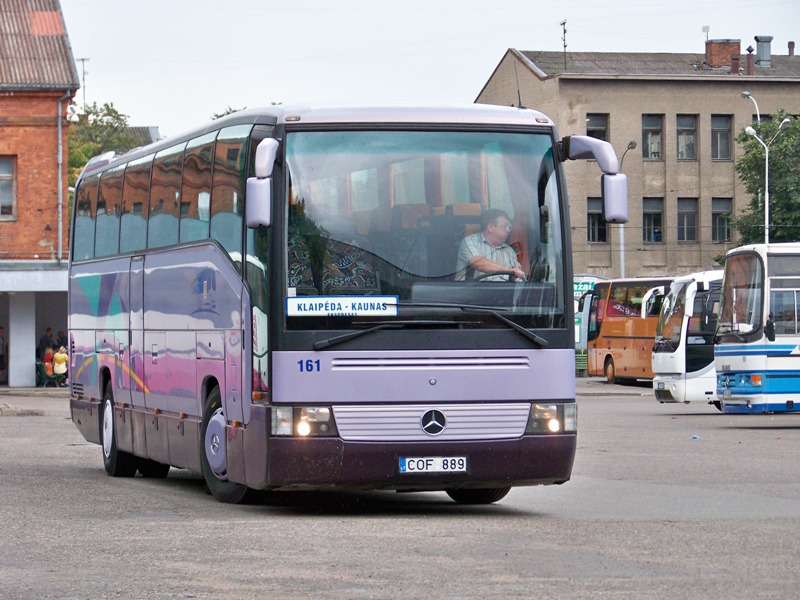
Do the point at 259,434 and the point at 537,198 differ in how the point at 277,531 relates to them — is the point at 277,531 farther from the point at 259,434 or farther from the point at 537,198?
the point at 537,198

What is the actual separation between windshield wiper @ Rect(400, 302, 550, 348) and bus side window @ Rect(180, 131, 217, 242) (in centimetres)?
267

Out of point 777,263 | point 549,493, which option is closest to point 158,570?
point 549,493

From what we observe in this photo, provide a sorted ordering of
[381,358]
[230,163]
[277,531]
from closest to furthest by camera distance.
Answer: [277,531]
[381,358]
[230,163]

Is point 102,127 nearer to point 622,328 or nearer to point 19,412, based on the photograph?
point 622,328

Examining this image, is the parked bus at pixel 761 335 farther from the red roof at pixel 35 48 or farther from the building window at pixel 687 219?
the building window at pixel 687 219

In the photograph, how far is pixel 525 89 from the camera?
7619 centimetres

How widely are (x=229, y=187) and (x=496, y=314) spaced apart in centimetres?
264

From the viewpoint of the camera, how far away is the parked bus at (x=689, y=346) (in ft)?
114

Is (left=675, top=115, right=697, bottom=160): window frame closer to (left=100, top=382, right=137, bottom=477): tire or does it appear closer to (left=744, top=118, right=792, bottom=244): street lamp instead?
(left=744, top=118, right=792, bottom=244): street lamp

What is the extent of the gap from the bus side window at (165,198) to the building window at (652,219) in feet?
196

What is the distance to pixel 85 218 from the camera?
20375 millimetres

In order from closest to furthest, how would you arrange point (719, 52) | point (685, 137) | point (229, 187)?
point (229, 187) < point (685, 137) < point (719, 52)

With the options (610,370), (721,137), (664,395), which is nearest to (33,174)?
(610,370)

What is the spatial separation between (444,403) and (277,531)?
6.08 feet
